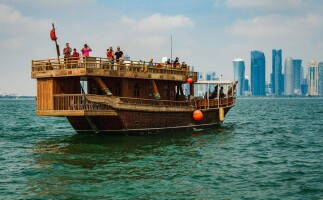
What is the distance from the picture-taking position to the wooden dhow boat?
70.8 feet

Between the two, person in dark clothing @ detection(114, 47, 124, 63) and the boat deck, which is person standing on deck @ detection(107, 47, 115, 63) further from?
the boat deck

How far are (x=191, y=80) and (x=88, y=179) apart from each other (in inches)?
639

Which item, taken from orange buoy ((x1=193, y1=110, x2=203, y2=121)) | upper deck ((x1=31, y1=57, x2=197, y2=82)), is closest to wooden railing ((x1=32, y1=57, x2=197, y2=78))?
upper deck ((x1=31, y1=57, x2=197, y2=82))

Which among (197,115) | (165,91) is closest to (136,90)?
(165,91)

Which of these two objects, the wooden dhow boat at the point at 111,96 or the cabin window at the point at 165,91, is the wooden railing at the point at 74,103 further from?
the cabin window at the point at 165,91

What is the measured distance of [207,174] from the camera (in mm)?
15188

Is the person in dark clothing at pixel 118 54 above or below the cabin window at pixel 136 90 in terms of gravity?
above

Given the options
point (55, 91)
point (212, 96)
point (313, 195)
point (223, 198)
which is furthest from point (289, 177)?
point (212, 96)

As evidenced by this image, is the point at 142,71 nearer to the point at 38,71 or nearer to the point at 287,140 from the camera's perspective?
the point at 38,71

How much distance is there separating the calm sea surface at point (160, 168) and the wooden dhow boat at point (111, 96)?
1087 millimetres

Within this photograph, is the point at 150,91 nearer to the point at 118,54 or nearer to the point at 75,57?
the point at 118,54

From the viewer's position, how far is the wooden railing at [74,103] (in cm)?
2134

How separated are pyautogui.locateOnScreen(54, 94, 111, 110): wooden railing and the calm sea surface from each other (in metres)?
2.05

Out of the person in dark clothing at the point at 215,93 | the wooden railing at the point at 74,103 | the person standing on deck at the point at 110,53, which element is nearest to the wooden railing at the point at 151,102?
the wooden railing at the point at 74,103
